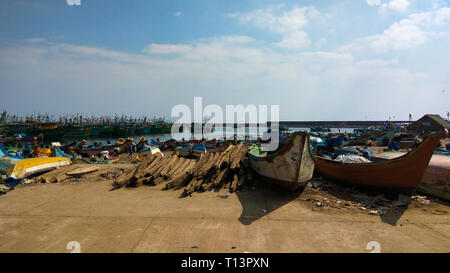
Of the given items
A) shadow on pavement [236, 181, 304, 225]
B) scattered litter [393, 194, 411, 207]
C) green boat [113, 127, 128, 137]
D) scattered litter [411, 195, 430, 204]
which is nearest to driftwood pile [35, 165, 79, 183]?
shadow on pavement [236, 181, 304, 225]

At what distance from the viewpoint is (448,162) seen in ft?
28.1

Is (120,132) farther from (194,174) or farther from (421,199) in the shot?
(421,199)

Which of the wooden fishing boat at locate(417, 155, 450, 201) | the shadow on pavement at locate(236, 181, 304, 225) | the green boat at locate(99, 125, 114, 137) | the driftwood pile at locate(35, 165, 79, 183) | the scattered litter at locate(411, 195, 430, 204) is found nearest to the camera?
the shadow on pavement at locate(236, 181, 304, 225)

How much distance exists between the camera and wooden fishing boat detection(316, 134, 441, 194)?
7480 mm

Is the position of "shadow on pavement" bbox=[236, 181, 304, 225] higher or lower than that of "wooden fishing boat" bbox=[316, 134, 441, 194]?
lower

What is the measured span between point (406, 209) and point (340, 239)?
3668mm

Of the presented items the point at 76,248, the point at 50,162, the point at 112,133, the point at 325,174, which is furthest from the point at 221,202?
the point at 112,133

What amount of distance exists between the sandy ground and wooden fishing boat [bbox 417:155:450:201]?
0.54m

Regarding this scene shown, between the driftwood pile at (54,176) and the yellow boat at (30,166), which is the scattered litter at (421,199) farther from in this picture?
the yellow boat at (30,166)

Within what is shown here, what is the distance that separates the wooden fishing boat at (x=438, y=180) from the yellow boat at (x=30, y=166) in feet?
59.1

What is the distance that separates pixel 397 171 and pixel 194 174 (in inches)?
314

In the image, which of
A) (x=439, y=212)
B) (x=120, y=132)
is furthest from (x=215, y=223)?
(x=120, y=132)

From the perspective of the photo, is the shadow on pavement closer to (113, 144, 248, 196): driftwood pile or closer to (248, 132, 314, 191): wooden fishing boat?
(248, 132, 314, 191): wooden fishing boat
